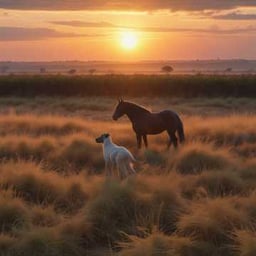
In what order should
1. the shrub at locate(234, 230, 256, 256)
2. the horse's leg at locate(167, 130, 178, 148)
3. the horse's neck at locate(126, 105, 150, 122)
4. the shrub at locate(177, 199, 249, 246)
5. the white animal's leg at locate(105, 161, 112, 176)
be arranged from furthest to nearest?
the horse's neck at locate(126, 105, 150, 122) < the horse's leg at locate(167, 130, 178, 148) < the white animal's leg at locate(105, 161, 112, 176) < the shrub at locate(177, 199, 249, 246) < the shrub at locate(234, 230, 256, 256)

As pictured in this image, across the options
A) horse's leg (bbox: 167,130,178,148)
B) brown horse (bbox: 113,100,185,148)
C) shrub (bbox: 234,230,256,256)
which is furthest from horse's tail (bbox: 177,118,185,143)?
shrub (bbox: 234,230,256,256)

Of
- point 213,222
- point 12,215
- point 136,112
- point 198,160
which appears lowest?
point 198,160

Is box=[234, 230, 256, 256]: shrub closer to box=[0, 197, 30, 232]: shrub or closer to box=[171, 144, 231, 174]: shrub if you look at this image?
box=[0, 197, 30, 232]: shrub

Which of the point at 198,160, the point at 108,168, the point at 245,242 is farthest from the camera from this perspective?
the point at 198,160

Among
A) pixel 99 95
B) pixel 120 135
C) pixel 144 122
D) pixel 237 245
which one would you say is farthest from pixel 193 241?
pixel 99 95

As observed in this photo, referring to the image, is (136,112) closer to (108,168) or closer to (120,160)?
(108,168)

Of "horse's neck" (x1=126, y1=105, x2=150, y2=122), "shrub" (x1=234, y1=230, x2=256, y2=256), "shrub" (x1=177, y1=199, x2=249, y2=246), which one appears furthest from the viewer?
"horse's neck" (x1=126, y1=105, x2=150, y2=122)

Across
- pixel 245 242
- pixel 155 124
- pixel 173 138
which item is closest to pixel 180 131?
pixel 173 138

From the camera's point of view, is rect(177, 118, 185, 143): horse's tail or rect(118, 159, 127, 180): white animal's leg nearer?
rect(118, 159, 127, 180): white animal's leg

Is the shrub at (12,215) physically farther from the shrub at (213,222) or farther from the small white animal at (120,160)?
the small white animal at (120,160)

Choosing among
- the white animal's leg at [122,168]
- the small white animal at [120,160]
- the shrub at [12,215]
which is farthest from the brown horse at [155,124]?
the shrub at [12,215]

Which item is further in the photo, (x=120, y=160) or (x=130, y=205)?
(x=120, y=160)

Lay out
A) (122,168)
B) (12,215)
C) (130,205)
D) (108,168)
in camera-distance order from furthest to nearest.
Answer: (108,168), (122,168), (130,205), (12,215)

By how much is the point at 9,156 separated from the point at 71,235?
23.1ft
